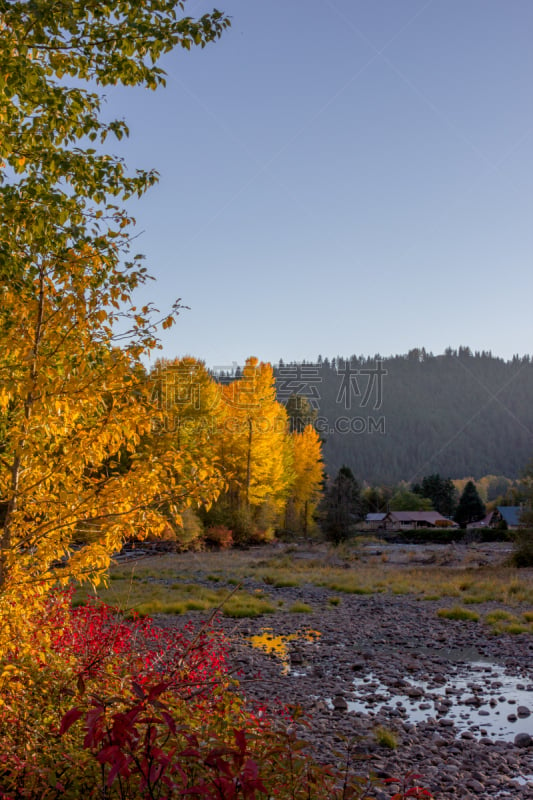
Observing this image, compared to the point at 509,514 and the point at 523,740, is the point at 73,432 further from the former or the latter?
the point at 509,514

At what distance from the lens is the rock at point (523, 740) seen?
244 inches

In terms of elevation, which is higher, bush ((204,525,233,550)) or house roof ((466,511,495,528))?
bush ((204,525,233,550))

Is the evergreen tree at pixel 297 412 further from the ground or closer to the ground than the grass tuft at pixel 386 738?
further from the ground

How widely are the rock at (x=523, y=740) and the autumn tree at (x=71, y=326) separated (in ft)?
15.6

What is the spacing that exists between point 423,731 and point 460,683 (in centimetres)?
233

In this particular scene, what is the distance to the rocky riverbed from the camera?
5.62 m

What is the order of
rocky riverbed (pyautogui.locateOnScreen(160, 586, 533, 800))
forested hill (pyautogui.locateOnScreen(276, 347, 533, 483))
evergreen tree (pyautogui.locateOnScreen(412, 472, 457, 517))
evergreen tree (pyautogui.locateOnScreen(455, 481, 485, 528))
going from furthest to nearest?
forested hill (pyautogui.locateOnScreen(276, 347, 533, 483))
evergreen tree (pyautogui.locateOnScreen(412, 472, 457, 517))
evergreen tree (pyautogui.locateOnScreen(455, 481, 485, 528))
rocky riverbed (pyautogui.locateOnScreen(160, 586, 533, 800))

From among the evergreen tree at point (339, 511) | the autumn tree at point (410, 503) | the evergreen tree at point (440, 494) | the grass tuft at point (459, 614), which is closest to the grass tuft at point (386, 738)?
the grass tuft at point (459, 614)

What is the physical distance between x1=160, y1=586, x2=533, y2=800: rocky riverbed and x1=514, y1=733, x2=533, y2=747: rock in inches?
0.4

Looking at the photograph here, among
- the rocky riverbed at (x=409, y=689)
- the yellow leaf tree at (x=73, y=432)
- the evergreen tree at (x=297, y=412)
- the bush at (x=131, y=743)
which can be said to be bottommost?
the rocky riverbed at (x=409, y=689)

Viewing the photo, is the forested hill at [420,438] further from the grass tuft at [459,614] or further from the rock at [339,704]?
the rock at [339,704]

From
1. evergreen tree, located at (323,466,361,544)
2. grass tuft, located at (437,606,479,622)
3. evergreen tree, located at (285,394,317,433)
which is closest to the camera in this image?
grass tuft, located at (437,606,479,622)

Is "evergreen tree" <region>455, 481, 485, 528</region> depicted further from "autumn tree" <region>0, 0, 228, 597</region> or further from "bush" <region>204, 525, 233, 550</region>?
→ "autumn tree" <region>0, 0, 228, 597</region>

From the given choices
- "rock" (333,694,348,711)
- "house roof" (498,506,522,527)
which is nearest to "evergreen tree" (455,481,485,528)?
"house roof" (498,506,522,527)
